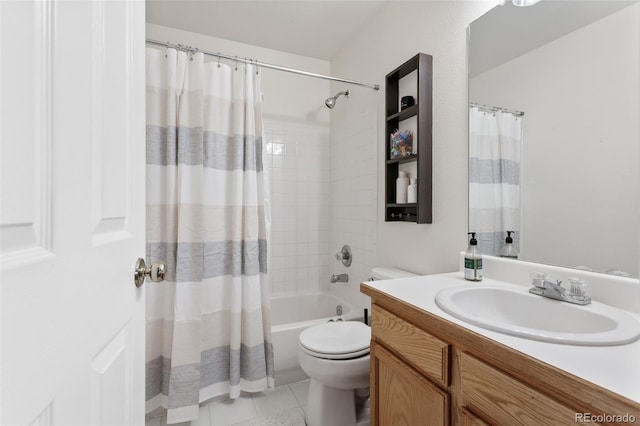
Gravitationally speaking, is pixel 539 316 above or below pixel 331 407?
above

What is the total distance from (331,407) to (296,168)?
5.94ft

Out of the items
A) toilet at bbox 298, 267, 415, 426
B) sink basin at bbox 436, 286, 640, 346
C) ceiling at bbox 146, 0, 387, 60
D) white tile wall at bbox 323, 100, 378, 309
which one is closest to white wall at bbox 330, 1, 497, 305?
white tile wall at bbox 323, 100, 378, 309

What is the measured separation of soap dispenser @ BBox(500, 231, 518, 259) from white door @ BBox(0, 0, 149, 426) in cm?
131

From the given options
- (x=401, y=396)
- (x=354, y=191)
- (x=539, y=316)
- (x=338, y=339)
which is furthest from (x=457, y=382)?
(x=354, y=191)

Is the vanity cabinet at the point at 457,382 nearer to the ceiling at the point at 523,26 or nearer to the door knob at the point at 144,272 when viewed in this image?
the door knob at the point at 144,272

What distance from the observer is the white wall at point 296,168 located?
2545 mm

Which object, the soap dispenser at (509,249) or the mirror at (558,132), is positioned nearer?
the mirror at (558,132)

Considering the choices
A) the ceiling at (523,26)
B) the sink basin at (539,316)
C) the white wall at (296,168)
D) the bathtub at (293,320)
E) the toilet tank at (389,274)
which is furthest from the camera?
the white wall at (296,168)

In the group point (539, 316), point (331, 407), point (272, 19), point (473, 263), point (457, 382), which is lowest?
point (331, 407)

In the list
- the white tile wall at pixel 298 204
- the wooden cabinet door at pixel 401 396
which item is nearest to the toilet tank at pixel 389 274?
the wooden cabinet door at pixel 401 396

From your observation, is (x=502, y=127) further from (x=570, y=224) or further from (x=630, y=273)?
(x=630, y=273)

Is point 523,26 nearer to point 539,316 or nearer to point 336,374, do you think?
point 539,316

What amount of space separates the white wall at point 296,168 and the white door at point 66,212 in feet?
6.22

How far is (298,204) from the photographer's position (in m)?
2.64
